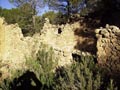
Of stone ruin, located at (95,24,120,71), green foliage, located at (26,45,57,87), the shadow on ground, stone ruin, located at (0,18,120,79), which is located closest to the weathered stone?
stone ruin, located at (95,24,120,71)

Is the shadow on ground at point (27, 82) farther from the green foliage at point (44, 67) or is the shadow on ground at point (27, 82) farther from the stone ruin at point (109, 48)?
the stone ruin at point (109, 48)

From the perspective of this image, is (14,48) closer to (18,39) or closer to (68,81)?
(18,39)

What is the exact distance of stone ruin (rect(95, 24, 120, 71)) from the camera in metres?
9.34

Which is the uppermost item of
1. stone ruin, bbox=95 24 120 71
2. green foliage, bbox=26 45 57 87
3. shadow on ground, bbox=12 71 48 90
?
stone ruin, bbox=95 24 120 71

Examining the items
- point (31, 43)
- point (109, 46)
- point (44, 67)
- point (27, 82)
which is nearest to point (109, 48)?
point (109, 46)

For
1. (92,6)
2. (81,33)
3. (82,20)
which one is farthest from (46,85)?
(92,6)

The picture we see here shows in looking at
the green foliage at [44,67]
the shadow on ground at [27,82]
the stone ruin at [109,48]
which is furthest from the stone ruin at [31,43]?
the stone ruin at [109,48]

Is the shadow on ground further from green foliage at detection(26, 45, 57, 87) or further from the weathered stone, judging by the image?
the weathered stone

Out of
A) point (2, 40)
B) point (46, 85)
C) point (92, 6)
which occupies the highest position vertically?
point (92, 6)

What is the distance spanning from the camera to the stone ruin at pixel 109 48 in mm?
9336

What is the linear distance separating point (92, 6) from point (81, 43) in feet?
25.1

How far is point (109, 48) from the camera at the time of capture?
985cm

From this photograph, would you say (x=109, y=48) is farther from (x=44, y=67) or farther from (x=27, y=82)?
(x=27, y=82)

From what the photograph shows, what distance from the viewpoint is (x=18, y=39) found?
1733 centimetres
